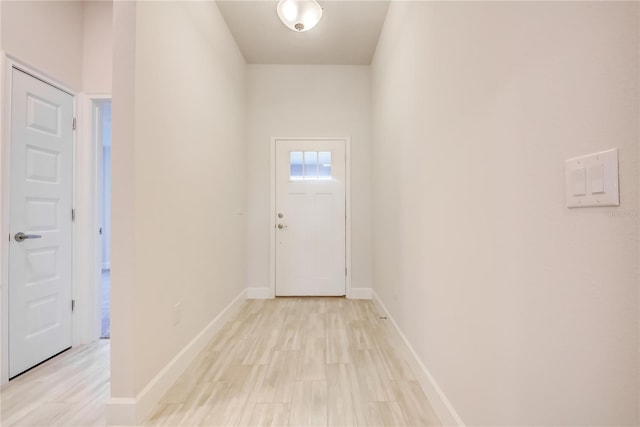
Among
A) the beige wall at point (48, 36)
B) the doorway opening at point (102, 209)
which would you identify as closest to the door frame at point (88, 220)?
the doorway opening at point (102, 209)

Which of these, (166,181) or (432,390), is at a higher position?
(166,181)

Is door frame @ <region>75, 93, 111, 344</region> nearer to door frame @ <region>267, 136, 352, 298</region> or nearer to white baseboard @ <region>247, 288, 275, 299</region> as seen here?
white baseboard @ <region>247, 288, 275, 299</region>

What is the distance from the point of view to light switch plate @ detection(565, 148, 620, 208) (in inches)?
21.6

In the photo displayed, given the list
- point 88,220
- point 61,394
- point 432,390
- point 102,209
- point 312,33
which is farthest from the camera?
point 312,33

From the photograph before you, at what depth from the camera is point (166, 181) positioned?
1678mm


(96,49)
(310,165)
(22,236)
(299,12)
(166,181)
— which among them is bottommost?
(22,236)

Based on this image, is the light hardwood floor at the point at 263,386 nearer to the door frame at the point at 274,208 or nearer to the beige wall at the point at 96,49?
the door frame at the point at 274,208

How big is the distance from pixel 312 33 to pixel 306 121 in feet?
3.00

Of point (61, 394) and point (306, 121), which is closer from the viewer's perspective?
point (61, 394)

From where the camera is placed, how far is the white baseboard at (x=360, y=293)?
3430mm

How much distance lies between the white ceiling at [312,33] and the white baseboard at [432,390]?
9.00ft

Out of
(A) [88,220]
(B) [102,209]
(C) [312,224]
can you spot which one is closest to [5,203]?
(A) [88,220]

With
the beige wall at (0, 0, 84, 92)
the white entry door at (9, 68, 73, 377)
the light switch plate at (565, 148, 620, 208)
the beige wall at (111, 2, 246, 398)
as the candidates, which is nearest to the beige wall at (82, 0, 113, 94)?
the beige wall at (0, 0, 84, 92)

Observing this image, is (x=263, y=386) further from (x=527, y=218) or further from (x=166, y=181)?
(x=527, y=218)
